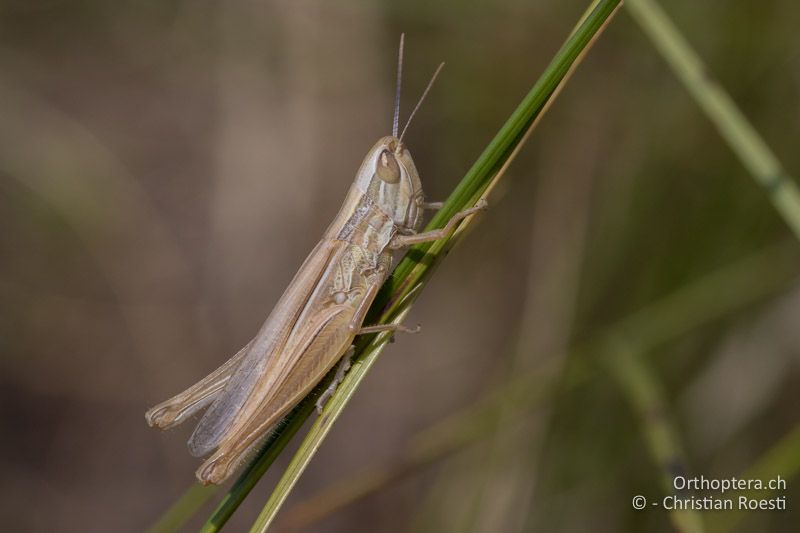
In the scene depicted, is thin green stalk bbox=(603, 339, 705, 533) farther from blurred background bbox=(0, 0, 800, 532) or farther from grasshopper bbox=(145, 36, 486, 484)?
grasshopper bbox=(145, 36, 486, 484)

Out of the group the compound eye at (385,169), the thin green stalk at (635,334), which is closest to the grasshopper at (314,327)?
the compound eye at (385,169)

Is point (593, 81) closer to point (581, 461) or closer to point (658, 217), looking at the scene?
point (658, 217)

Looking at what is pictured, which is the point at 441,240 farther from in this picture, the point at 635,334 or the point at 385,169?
the point at 635,334

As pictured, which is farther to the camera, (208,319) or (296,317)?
(208,319)

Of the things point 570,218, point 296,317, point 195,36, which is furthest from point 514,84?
point 195,36

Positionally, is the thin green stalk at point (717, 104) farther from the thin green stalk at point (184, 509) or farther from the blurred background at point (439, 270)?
the thin green stalk at point (184, 509)

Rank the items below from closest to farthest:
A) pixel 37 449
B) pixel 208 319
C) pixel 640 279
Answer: pixel 640 279
pixel 37 449
pixel 208 319

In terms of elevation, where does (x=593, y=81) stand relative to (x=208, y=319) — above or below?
above

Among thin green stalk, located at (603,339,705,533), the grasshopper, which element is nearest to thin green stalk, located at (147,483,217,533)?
the grasshopper
